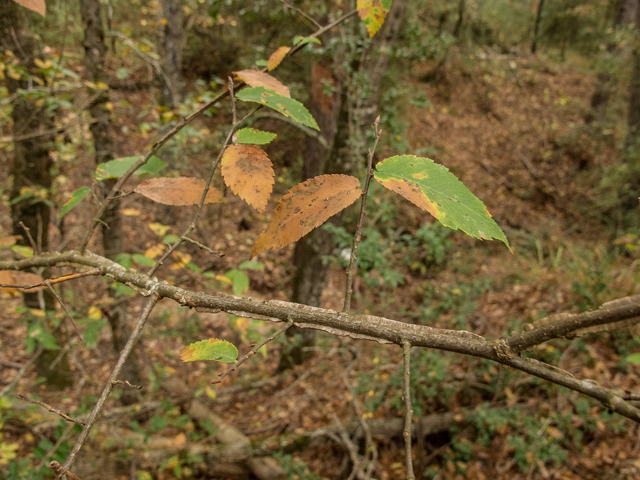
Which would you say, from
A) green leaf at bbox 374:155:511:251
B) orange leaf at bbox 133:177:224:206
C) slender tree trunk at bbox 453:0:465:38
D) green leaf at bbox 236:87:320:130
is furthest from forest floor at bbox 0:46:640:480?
slender tree trunk at bbox 453:0:465:38

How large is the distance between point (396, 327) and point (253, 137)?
48cm

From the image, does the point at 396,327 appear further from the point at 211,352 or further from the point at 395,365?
the point at 395,365

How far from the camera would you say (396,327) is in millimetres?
579

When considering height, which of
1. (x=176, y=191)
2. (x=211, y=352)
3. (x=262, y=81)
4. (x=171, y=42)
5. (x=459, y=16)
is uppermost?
(x=459, y=16)

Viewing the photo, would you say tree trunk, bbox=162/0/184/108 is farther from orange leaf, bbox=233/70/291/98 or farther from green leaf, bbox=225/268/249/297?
orange leaf, bbox=233/70/291/98

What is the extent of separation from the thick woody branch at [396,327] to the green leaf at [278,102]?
37cm

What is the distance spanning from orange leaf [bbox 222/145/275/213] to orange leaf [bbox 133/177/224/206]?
0.13 metres

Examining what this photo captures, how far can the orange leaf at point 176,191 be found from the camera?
78cm

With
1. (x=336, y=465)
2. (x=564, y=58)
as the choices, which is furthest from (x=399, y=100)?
(x=564, y=58)

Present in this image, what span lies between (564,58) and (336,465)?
1634cm

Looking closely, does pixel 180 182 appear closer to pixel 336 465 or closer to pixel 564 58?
pixel 336 465

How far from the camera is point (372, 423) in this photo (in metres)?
2.99

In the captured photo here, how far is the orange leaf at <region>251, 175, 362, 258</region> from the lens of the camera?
1.77 feet

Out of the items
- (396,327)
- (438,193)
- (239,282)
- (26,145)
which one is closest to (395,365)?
(239,282)
